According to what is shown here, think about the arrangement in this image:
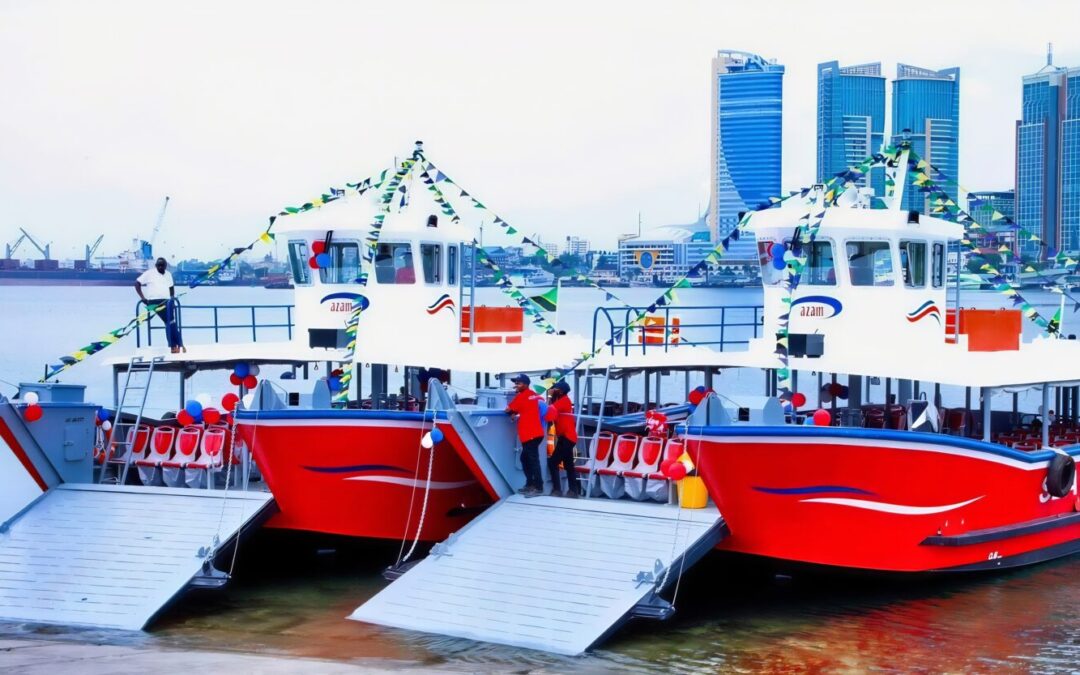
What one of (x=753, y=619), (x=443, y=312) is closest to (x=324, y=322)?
(x=443, y=312)

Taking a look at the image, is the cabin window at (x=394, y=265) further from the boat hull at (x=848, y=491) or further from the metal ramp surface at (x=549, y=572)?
the boat hull at (x=848, y=491)

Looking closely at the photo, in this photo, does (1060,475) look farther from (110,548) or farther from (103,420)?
(103,420)

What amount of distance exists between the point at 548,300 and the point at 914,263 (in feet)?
17.5

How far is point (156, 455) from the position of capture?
1850 centimetres

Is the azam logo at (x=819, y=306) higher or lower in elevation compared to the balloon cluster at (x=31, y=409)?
higher

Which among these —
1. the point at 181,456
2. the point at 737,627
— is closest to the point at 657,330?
the point at 737,627

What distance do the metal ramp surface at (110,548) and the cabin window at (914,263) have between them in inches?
342

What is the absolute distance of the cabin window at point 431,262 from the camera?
20609 millimetres

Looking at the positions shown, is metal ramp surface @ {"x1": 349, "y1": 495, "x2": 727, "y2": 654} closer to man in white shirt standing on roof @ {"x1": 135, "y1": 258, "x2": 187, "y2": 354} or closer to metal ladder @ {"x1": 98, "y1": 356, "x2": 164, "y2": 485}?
metal ladder @ {"x1": 98, "y1": 356, "x2": 164, "y2": 485}

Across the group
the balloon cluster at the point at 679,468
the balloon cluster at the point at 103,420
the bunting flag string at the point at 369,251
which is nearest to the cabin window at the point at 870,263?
the balloon cluster at the point at 679,468

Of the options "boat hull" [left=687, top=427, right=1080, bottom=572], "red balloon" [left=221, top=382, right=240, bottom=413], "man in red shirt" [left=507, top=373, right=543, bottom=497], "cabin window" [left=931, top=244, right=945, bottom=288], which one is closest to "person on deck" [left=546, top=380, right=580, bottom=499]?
"man in red shirt" [left=507, top=373, right=543, bottom=497]

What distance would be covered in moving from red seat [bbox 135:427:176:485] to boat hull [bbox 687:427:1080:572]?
22.2 ft

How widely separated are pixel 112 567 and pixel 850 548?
806cm

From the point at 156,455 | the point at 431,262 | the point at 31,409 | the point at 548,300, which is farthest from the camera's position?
the point at 548,300
